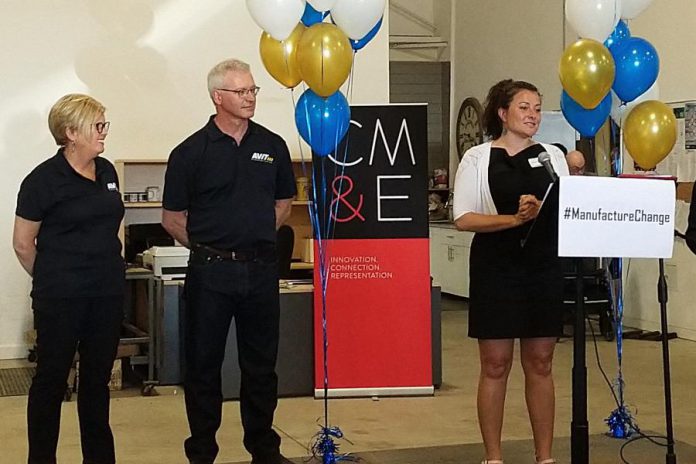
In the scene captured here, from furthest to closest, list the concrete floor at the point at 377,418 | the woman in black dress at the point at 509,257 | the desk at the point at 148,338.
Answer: the desk at the point at 148,338 < the concrete floor at the point at 377,418 < the woman in black dress at the point at 509,257

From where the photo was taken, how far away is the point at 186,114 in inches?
297

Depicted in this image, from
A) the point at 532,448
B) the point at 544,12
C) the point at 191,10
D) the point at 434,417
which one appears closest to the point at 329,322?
the point at 434,417

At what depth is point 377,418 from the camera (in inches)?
216

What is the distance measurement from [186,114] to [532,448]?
3793mm

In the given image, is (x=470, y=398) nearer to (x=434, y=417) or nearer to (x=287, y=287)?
(x=434, y=417)

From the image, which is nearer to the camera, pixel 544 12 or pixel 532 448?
pixel 532 448

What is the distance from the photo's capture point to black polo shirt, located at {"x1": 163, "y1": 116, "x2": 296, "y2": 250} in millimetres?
4121

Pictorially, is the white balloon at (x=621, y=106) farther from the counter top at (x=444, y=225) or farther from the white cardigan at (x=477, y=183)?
the counter top at (x=444, y=225)

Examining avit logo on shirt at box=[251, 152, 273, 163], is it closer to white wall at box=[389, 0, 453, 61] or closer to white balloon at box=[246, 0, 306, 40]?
white balloon at box=[246, 0, 306, 40]

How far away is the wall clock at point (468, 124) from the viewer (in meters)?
11.5

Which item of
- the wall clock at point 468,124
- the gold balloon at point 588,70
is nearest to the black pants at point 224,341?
the gold balloon at point 588,70

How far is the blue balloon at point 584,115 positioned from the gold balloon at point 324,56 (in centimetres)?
100

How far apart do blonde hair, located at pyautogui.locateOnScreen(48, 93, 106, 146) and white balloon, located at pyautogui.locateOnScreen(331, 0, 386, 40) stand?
3.64 ft

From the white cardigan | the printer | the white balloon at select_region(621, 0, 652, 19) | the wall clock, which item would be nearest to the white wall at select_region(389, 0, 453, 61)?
the wall clock
